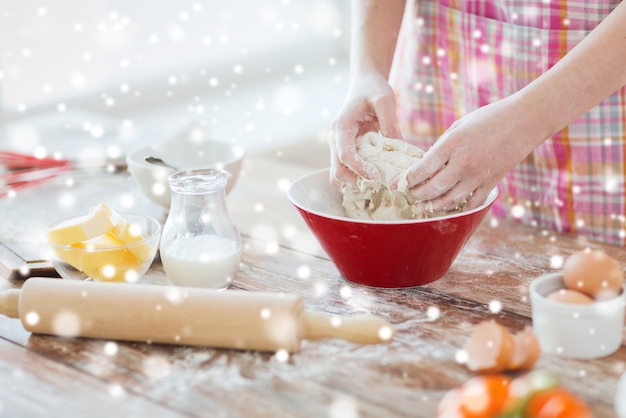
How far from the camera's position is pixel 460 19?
168 cm

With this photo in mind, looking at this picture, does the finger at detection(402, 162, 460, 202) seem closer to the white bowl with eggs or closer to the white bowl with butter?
the white bowl with eggs

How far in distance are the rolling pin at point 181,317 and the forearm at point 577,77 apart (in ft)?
1.46

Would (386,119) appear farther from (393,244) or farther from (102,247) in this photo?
(102,247)

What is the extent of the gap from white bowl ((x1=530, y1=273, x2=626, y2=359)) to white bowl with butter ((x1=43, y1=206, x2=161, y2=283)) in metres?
0.60

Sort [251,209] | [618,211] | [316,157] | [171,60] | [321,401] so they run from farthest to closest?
[316,157], [171,60], [251,209], [618,211], [321,401]

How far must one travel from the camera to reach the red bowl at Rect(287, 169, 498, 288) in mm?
1248

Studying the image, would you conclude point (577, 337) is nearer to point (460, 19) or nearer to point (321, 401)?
point (321, 401)

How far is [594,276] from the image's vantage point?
103 cm

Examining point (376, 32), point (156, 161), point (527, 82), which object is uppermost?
point (376, 32)

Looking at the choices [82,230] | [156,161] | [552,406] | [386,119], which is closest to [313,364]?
[552,406]

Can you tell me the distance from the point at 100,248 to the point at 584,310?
0.70 metres

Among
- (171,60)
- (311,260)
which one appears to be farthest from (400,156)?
(171,60)

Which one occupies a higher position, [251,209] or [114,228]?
[114,228]

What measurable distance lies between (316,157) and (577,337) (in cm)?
264
